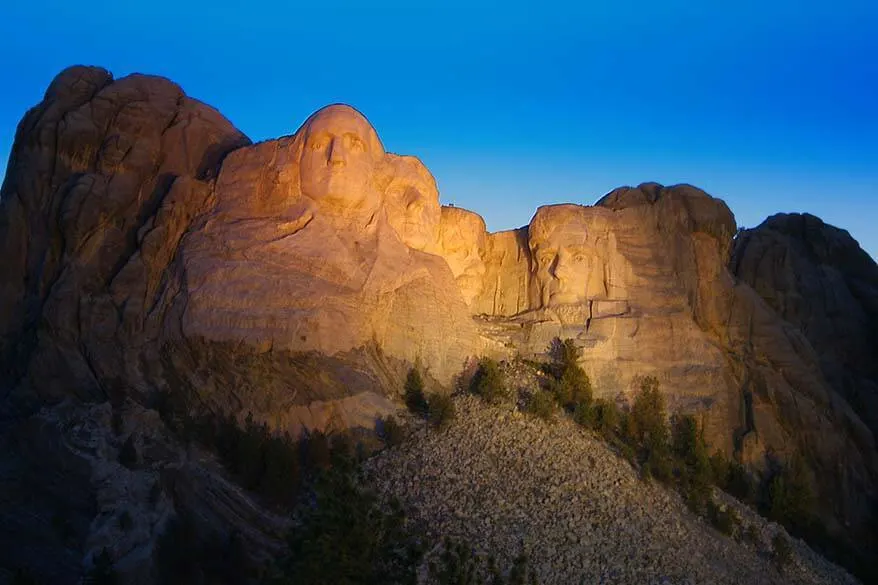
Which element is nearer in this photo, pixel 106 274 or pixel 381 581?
pixel 381 581

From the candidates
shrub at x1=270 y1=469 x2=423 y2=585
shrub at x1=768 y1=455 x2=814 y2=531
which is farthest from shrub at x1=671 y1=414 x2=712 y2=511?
shrub at x1=270 y1=469 x2=423 y2=585

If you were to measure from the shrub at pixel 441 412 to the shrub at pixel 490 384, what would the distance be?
1465 mm

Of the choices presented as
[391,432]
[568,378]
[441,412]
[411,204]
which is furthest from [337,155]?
[568,378]

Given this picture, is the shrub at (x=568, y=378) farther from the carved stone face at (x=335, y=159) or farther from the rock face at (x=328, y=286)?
the carved stone face at (x=335, y=159)

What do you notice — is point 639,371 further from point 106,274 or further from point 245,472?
point 106,274

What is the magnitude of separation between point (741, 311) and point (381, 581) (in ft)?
54.5

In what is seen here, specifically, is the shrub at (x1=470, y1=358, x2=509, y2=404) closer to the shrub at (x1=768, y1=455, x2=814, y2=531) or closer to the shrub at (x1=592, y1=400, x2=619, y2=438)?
the shrub at (x1=592, y1=400, x2=619, y2=438)

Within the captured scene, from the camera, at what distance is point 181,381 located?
69.8ft

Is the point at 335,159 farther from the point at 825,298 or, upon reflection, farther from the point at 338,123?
the point at 825,298

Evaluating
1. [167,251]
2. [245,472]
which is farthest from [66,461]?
[167,251]

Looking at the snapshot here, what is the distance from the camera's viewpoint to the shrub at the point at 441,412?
871 inches

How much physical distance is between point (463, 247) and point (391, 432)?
8.19 m

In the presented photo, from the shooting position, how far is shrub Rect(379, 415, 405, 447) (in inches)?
840

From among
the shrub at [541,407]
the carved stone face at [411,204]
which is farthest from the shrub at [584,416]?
the carved stone face at [411,204]
